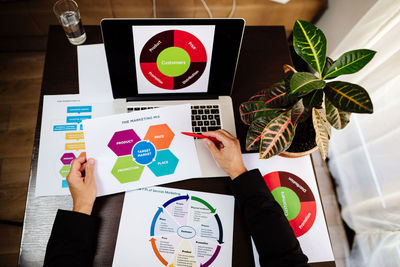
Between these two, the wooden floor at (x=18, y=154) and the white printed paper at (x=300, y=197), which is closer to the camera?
the white printed paper at (x=300, y=197)

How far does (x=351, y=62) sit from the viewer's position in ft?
2.13

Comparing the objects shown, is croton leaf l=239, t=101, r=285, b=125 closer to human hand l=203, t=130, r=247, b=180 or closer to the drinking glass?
human hand l=203, t=130, r=247, b=180

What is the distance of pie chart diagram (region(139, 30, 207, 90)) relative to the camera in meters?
0.78

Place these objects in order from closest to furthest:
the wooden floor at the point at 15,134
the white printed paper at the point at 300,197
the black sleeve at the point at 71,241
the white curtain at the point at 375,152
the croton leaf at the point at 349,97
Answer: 1. the croton leaf at the point at 349,97
2. the black sleeve at the point at 71,241
3. the white printed paper at the point at 300,197
4. the white curtain at the point at 375,152
5. the wooden floor at the point at 15,134

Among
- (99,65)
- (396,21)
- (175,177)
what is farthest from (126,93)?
(396,21)

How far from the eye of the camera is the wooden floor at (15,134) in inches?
55.7

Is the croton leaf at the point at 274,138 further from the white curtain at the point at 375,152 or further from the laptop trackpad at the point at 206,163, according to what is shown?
the white curtain at the point at 375,152

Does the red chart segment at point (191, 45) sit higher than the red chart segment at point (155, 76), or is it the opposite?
the red chart segment at point (191, 45)

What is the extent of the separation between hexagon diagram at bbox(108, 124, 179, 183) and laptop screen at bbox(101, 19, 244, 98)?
0.48 ft

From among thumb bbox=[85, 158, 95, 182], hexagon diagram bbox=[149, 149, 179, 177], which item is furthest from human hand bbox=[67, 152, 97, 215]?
hexagon diagram bbox=[149, 149, 179, 177]

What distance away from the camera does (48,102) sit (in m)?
0.92

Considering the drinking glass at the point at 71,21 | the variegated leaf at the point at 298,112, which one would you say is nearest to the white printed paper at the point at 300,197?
the variegated leaf at the point at 298,112

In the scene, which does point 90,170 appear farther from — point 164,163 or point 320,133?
point 320,133

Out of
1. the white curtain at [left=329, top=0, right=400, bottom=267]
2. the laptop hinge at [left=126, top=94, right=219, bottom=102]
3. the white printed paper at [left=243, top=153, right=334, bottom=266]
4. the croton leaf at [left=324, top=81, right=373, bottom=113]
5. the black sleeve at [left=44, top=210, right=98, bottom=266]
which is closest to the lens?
the croton leaf at [left=324, top=81, right=373, bottom=113]
